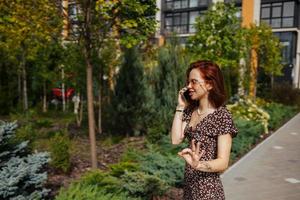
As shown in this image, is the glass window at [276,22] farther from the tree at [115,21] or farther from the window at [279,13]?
the tree at [115,21]

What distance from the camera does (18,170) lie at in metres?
3.89

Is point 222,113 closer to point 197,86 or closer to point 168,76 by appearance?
point 197,86

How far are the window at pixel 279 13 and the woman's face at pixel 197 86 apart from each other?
29486 mm

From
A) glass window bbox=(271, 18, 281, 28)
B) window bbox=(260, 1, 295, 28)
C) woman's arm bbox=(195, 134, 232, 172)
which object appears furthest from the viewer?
glass window bbox=(271, 18, 281, 28)

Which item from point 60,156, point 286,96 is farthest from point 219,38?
point 286,96

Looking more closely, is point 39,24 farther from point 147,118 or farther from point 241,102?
point 241,102

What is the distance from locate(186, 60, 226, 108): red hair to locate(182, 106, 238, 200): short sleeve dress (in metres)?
0.09

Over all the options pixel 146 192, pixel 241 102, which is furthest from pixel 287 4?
pixel 146 192

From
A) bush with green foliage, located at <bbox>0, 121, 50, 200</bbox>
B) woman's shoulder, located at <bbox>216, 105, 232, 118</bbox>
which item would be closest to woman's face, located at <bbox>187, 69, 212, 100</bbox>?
woman's shoulder, located at <bbox>216, 105, 232, 118</bbox>

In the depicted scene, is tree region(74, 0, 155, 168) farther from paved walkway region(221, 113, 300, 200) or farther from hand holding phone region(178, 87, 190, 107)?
hand holding phone region(178, 87, 190, 107)

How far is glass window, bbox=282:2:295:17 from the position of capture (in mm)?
29802

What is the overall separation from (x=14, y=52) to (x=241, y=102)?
8.79 metres

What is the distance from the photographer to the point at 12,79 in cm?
1630

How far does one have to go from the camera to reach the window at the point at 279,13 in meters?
30.1
